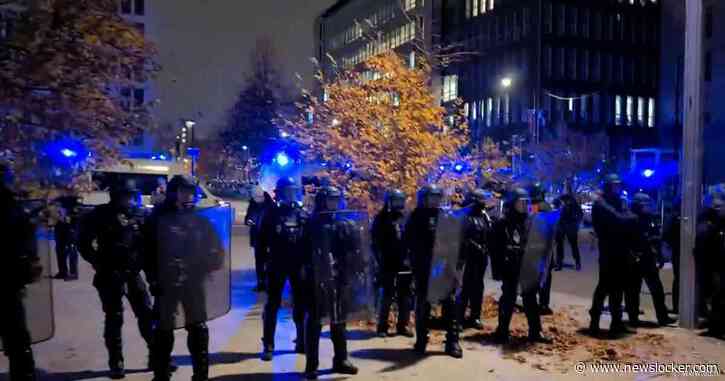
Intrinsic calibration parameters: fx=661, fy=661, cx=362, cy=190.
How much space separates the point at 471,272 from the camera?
8.50m

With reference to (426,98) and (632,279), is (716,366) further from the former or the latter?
(426,98)

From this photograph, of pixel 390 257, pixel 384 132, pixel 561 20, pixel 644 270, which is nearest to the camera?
pixel 390 257

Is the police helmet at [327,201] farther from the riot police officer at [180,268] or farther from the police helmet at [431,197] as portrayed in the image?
the riot police officer at [180,268]

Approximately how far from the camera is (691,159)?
881cm

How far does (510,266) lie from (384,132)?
2.87 m

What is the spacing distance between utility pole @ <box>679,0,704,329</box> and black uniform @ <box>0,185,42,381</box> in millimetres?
7734

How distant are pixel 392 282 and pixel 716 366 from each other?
12.0 ft

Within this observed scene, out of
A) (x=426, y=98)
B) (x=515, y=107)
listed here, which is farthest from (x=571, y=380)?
(x=515, y=107)

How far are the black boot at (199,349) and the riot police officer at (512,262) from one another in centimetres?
371

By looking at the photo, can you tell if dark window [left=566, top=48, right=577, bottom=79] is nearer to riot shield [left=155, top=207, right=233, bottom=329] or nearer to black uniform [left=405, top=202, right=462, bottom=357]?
black uniform [left=405, top=202, right=462, bottom=357]

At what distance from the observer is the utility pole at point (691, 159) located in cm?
870

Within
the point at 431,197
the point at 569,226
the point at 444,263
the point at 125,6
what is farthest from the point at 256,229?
the point at 569,226

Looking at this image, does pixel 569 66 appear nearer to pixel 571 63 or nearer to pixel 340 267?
pixel 571 63

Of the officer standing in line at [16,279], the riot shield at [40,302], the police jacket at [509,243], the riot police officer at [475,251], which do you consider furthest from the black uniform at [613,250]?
the officer standing in line at [16,279]
